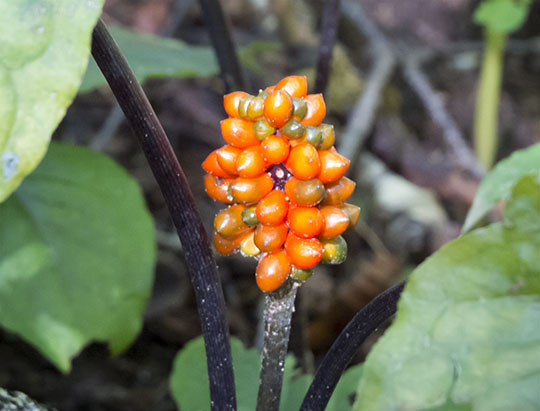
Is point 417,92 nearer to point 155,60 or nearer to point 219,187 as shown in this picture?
point 155,60

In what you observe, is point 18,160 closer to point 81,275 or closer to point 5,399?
point 5,399

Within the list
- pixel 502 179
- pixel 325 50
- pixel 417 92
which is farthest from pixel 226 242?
pixel 417 92

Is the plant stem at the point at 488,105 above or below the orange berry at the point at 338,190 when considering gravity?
below

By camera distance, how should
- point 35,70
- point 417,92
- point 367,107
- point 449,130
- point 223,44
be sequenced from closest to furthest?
point 35,70
point 223,44
point 449,130
point 367,107
point 417,92

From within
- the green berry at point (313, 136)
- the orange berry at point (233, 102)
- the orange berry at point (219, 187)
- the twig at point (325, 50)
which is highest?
the orange berry at point (233, 102)

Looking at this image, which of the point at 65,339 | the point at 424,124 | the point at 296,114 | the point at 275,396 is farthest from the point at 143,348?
the point at 424,124

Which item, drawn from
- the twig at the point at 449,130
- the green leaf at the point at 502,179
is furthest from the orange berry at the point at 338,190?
the twig at the point at 449,130

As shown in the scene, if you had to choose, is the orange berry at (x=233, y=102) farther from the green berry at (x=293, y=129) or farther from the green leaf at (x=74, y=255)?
the green leaf at (x=74, y=255)

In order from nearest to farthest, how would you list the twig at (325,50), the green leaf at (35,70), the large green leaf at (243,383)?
the green leaf at (35,70)
the large green leaf at (243,383)
the twig at (325,50)

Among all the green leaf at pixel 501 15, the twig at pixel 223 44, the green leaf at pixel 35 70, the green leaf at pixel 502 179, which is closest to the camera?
the green leaf at pixel 35 70
